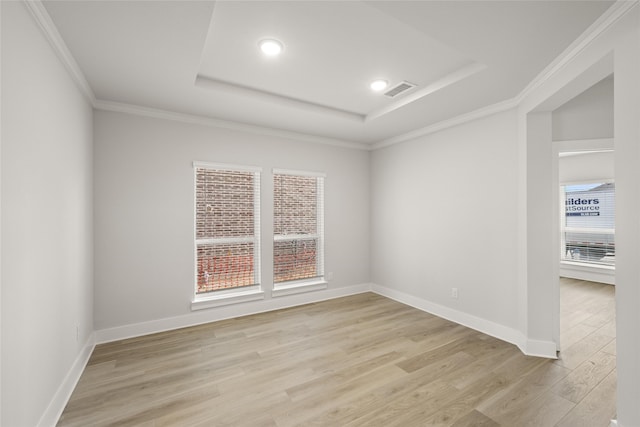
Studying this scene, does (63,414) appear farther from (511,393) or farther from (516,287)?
(516,287)

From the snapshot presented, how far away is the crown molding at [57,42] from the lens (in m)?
1.61

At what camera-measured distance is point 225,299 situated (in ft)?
12.3

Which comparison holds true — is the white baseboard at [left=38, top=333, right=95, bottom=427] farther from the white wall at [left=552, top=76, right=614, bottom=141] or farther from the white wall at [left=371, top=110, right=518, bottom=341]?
the white wall at [left=552, top=76, right=614, bottom=141]

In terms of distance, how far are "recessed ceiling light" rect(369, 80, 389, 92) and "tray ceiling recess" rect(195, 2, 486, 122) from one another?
46 mm

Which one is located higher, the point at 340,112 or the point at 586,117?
the point at 340,112

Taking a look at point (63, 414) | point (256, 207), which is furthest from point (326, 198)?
point (63, 414)

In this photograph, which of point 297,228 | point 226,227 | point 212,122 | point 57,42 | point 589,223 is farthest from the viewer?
point 589,223

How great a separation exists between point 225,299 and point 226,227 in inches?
37.5

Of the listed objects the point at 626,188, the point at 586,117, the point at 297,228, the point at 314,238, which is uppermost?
the point at 586,117

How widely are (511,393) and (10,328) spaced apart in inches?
126

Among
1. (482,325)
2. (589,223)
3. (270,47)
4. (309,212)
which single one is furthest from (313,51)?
(589,223)

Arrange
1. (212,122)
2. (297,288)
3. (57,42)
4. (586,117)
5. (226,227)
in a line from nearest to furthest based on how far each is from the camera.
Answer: (57,42) < (586,117) < (212,122) < (226,227) < (297,288)

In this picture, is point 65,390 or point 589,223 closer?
point 65,390

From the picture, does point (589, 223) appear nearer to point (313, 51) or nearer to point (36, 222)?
point (313, 51)
